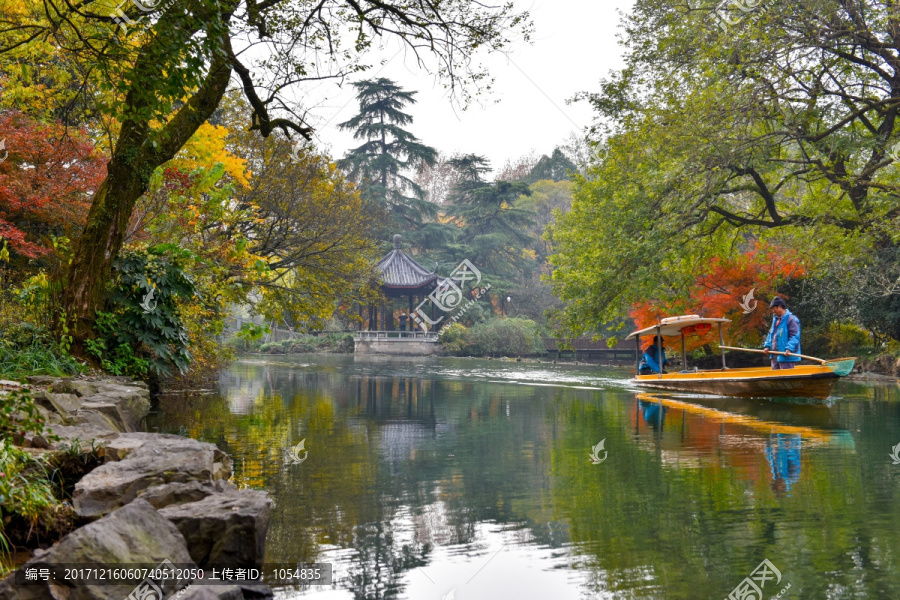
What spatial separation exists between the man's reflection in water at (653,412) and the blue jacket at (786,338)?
8.10ft

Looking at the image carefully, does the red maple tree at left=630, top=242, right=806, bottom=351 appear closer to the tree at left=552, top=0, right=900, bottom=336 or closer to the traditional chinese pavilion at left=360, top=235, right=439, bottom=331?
the tree at left=552, top=0, right=900, bottom=336

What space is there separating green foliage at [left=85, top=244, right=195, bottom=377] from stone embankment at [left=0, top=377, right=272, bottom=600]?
3.51 m

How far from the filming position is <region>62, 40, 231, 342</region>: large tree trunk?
26.9ft

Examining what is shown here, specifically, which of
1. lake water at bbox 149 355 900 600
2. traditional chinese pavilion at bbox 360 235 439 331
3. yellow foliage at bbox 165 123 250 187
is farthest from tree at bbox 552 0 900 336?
traditional chinese pavilion at bbox 360 235 439 331

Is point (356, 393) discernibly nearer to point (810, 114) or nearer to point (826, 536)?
point (810, 114)

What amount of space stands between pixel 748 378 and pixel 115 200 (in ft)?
35.3

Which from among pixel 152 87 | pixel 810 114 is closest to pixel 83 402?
pixel 152 87

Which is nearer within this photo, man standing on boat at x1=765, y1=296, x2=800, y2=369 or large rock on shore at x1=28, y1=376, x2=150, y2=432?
large rock on shore at x1=28, y1=376, x2=150, y2=432

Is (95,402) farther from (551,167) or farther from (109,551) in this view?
(551,167)

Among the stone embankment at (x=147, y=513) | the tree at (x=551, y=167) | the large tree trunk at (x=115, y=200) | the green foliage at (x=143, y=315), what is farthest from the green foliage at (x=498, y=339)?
the stone embankment at (x=147, y=513)

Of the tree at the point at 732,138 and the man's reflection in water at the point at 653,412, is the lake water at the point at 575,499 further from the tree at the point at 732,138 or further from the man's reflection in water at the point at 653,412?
the tree at the point at 732,138

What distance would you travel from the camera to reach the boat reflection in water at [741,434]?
7.08 metres

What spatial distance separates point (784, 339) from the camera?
13273 mm

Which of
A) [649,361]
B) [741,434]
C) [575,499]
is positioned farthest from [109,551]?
[649,361]
